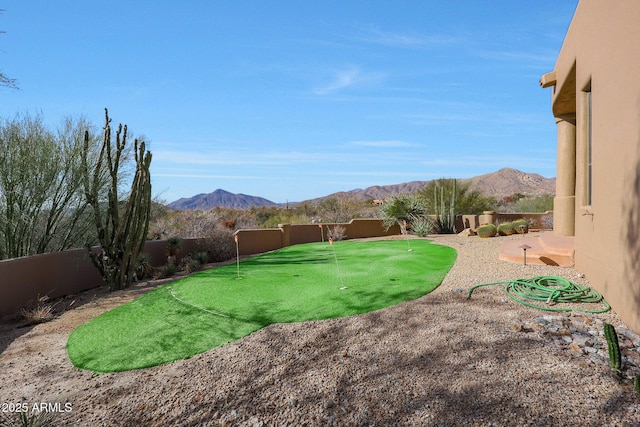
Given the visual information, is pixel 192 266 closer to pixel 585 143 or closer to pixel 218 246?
pixel 218 246

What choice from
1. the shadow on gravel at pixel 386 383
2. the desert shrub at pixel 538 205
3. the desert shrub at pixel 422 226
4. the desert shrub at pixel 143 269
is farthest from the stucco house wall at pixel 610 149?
the desert shrub at pixel 538 205

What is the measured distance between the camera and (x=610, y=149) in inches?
230

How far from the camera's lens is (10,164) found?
11.0 m

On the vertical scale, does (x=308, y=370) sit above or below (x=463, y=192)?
below

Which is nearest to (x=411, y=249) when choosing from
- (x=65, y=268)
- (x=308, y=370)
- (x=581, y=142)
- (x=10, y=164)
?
(x=581, y=142)

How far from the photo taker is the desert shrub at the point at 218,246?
51.2 ft

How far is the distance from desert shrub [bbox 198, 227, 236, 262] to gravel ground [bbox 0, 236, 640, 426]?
9.37m

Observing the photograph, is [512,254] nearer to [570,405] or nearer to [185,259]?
[570,405]

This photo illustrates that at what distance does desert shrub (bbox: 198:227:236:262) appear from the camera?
1561cm

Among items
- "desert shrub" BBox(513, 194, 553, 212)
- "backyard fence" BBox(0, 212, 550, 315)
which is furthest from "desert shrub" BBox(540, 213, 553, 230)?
"desert shrub" BBox(513, 194, 553, 212)

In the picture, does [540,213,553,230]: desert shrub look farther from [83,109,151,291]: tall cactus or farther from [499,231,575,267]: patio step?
[83,109,151,291]: tall cactus

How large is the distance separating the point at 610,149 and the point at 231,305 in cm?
618

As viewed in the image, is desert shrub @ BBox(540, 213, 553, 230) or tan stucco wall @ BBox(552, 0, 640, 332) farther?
desert shrub @ BBox(540, 213, 553, 230)

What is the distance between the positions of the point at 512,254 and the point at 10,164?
41.2 feet
